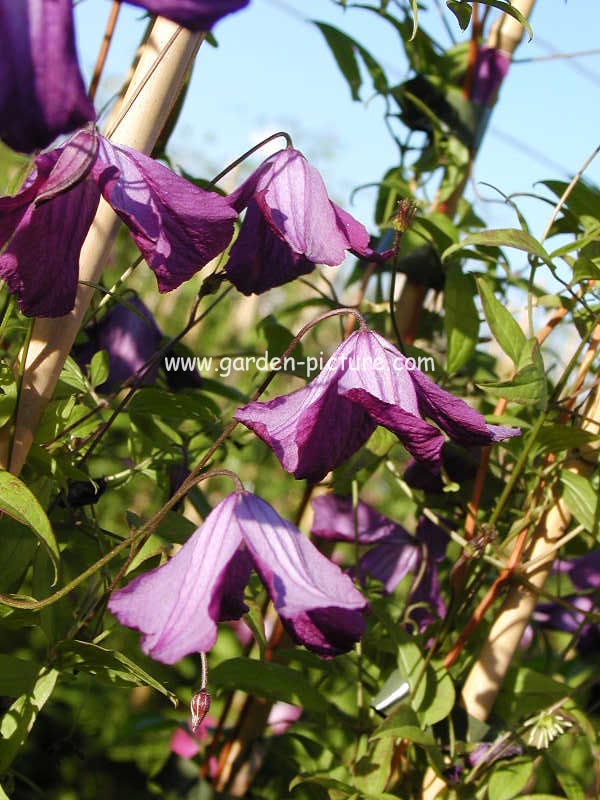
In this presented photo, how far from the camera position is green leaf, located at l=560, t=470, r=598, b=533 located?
78 centimetres

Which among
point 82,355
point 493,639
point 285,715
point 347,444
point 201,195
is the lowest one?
point 285,715

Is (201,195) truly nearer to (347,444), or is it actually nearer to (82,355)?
(347,444)

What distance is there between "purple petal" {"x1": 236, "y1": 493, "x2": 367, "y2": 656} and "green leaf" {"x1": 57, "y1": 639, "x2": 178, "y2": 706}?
11cm

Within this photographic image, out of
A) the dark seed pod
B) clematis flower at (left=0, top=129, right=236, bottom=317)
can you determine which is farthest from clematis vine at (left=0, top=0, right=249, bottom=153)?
the dark seed pod

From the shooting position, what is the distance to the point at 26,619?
0.65 m

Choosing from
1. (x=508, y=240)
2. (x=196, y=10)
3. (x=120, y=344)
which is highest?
(x=196, y=10)

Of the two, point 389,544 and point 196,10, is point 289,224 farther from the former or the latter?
point 389,544

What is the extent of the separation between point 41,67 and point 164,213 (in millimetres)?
154

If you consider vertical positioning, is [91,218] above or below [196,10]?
below

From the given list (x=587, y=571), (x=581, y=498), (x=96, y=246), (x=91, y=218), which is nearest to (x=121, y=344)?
(x=96, y=246)

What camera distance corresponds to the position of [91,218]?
1.81 ft

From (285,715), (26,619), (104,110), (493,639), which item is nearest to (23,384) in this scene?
(26,619)

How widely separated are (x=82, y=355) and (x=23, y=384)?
0.23 meters

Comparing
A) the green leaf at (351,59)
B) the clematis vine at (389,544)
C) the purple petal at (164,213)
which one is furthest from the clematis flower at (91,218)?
the green leaf at (351,59)
